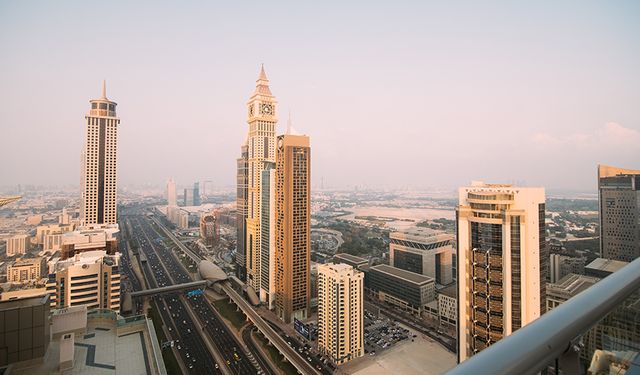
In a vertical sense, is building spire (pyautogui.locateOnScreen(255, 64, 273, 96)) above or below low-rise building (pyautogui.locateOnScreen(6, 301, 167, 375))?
above

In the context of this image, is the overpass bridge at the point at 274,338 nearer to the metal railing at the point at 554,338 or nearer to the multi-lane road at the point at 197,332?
the multi-lane road at the point at 197,332

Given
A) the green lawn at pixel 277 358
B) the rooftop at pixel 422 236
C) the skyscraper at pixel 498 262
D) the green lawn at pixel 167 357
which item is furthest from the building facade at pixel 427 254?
the green lawn at pixel 167 357

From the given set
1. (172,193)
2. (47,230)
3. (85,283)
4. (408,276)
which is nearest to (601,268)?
(408,276)

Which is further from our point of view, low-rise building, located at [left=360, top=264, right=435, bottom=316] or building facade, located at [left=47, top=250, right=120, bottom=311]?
low-rise building, located at [left=360, top=264, right=435, bottom=316]

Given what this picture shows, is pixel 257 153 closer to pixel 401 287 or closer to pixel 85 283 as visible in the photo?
pixel 85 283

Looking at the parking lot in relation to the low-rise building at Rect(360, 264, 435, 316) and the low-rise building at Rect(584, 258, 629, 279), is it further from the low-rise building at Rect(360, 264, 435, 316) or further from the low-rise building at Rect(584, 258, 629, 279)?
the low-rise building at Rect(584, 258, 629, 279)

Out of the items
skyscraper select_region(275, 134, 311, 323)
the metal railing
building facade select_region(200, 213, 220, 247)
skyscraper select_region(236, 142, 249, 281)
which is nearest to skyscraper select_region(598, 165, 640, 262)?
skyscraper select_region(275, 134, 311, 323)

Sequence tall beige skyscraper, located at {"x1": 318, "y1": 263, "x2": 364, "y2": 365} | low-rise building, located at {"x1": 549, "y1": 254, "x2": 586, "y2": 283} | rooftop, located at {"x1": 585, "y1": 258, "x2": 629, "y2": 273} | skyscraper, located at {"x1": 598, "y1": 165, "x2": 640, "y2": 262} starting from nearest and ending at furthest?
tall beige skyscraper, located at {"x1": 318, "y1": 263, "x2": 364, "y2": 365}
rooftop, located at {"x1": 585, "y1": 258, "x2": 629, "y2": 273}
low-rise building, located at {"x1": 549, "y1": 254, "x2": 586, "y2": 283}
skyscraper, located at {"x1": 598, "y1": 165, "x2": 640, "y2": 262}
